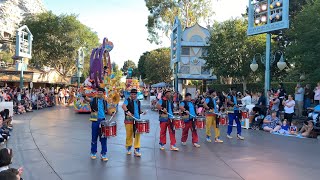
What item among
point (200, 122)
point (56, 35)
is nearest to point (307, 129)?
point (200, 122)

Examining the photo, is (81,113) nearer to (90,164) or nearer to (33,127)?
(33,127)

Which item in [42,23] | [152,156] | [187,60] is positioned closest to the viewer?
[152,156]

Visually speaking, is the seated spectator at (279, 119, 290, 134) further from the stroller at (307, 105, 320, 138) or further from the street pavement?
the street pavement

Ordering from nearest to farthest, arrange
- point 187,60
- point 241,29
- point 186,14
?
point 241,29, point 187,60, point 186,14

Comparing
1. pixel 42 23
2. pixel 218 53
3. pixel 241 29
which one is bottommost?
pixel 218 53

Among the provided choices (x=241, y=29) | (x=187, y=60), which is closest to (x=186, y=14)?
(x=187, y=60)

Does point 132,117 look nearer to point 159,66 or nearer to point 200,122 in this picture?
point 200,122

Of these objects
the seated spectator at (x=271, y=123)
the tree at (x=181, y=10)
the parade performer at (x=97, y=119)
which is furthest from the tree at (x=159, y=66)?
the parade performer at (x=97, y=119)

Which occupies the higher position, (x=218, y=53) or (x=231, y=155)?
(x=218, y=53)

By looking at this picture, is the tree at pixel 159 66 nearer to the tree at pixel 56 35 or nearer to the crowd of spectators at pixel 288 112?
the tree at pixel 56 35

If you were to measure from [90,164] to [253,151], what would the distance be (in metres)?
4.63

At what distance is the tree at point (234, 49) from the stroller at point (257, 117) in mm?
9524

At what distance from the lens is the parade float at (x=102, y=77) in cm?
1792

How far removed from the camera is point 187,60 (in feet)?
116
